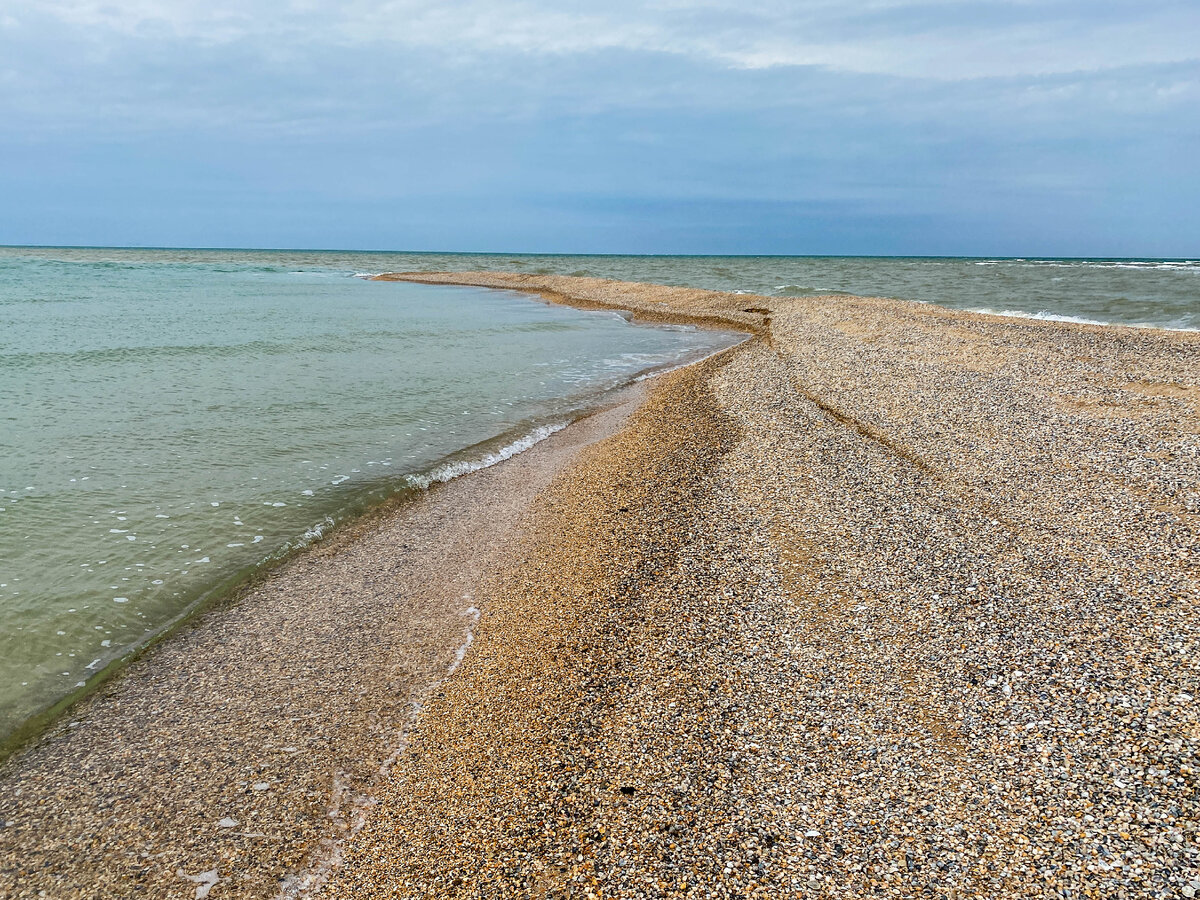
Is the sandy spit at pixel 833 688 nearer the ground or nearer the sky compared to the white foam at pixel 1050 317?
nearer the ground

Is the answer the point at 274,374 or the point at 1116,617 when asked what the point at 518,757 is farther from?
the point at 274,374

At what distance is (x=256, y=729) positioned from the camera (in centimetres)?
491

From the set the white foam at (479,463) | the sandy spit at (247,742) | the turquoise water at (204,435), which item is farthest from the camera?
the white foam at (479,463)

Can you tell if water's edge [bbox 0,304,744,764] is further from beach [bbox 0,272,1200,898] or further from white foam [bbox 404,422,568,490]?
beach [bbox 0,272,1200,898]

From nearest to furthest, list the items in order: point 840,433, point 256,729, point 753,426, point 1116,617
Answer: point 256,729
point 1116,617
point 840,433
point 753,426

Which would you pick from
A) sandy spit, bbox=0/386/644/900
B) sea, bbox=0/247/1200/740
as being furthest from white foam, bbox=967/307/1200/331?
sandy spit, bbox=0/386/644/900

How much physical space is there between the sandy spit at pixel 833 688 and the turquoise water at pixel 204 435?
321cm

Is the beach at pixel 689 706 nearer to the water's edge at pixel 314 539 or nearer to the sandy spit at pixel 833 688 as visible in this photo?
the sandy spit at pixel 833 688

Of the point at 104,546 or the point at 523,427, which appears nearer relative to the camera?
the point at 104,546

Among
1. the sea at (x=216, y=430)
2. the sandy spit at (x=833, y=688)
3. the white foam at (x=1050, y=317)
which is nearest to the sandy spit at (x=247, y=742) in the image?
the sandy spit at (x=833, y=688)

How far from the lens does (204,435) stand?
11688 mm

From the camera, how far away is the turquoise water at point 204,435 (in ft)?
21.9

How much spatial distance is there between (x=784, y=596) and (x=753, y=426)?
5964 mm

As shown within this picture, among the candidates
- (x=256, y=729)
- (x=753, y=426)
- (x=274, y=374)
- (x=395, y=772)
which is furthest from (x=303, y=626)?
(x=274, y=374)
